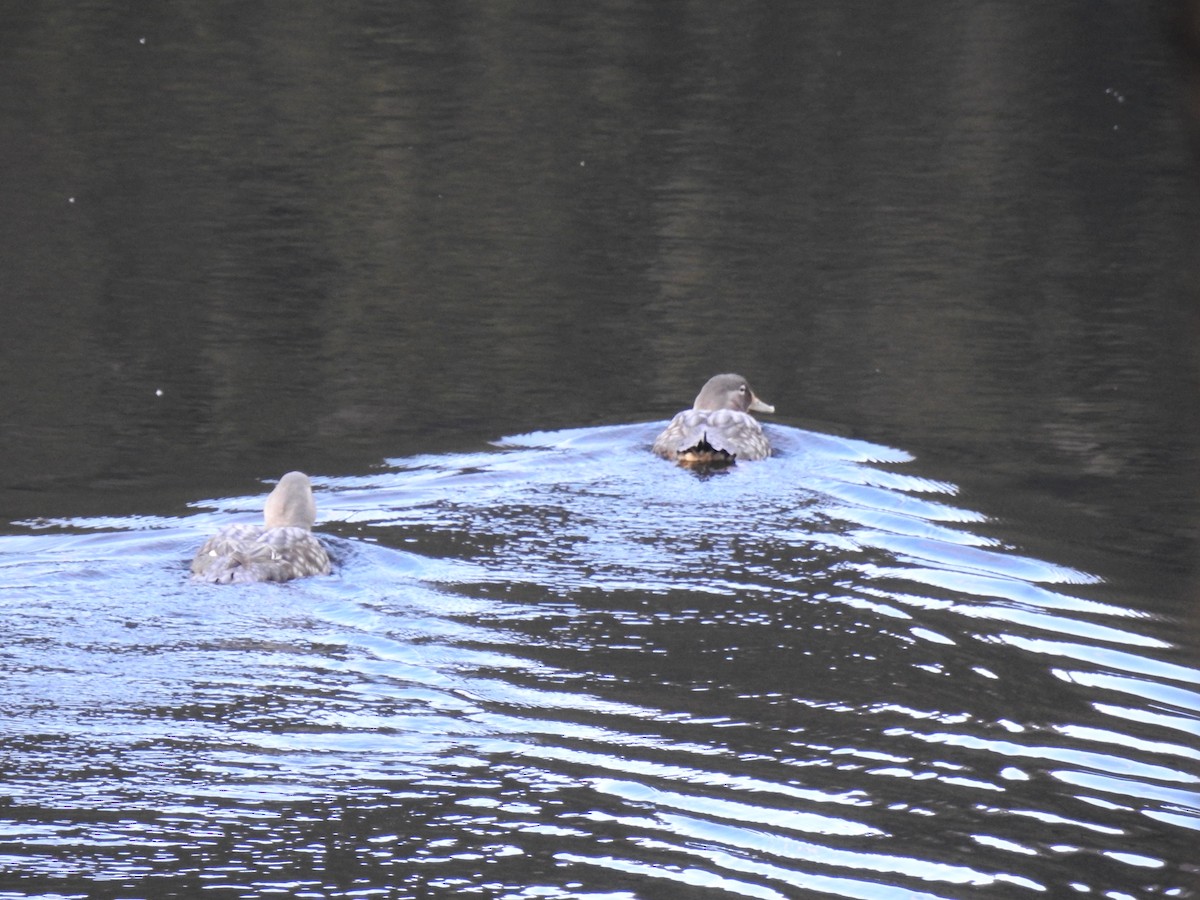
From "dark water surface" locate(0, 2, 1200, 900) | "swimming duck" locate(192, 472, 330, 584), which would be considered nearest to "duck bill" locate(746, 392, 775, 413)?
"dark water surface" locate(0, 2, 1200, 900)

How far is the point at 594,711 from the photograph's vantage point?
719 cm

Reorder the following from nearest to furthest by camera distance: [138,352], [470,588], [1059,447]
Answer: [470,588] < [1059,447] < [138,352]

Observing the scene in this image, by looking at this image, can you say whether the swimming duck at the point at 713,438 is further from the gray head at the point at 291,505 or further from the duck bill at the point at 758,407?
the gray head at the point at 291,505

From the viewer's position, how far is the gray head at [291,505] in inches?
372

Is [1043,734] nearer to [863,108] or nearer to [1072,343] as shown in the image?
[1072,343]

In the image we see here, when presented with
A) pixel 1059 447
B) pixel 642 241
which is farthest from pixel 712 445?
pixel 642 241

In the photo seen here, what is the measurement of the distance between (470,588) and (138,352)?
6181mm

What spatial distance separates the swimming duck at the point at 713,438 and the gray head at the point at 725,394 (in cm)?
4

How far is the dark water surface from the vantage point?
623 cm

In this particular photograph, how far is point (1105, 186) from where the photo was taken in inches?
864

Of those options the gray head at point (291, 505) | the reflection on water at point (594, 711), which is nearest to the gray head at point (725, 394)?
the reflection on water at point (594, 711)

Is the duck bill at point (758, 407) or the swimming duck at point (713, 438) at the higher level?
the duck bill at point (758, 407)

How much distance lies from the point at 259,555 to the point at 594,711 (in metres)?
2.30

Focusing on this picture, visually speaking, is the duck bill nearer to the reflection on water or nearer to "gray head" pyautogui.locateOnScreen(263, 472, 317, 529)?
the reflection on water
